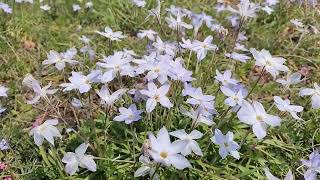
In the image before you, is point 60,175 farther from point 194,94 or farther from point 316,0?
point 316,0

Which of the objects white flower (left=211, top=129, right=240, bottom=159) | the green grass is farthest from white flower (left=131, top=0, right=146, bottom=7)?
white flower (left=211, top=129, right=240, bottom=159)

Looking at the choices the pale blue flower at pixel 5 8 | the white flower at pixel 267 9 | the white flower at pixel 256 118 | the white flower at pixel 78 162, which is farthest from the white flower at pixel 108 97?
the white flower at pixel 267 9

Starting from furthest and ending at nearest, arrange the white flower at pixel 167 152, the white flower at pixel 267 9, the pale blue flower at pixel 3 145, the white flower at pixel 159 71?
the white flower at pixel 267 9
the pale blue flower at pixel 3 145
the white flower at pixel 159 71
the white flower at pixel 167 152

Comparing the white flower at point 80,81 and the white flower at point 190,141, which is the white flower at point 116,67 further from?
the white flower at point 190,141

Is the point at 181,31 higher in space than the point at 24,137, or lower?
higher

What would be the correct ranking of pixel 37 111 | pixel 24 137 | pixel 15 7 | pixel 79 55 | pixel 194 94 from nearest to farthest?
pixel 194 94 → pixel 24 137 → pixel 37 111 → pixel 79 55 → pixel 15 7

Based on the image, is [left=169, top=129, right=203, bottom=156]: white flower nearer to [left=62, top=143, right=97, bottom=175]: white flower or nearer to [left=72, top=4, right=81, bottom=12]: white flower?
[left=62, top=143, right=97, bottom=175]: white flower

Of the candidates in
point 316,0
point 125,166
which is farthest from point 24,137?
point 316,0

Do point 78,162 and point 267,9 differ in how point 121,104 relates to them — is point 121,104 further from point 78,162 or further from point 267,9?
point 267,9
